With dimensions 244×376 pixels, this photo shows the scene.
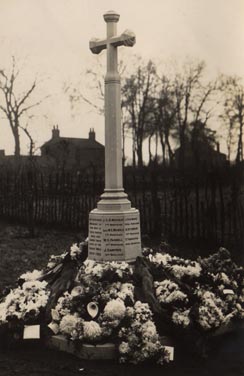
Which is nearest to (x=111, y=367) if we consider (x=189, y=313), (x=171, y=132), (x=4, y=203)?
(x=189, y=313)

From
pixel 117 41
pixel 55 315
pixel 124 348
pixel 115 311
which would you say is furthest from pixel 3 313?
pixel 117 41

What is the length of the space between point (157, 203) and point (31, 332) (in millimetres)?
4921

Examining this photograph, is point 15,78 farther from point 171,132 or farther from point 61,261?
point 61,261

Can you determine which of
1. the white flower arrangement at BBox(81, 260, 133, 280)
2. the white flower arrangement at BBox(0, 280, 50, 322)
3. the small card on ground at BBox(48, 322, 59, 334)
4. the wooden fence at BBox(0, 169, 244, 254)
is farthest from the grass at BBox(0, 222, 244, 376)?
the wooden fence at BBox(0, 169, 244, 254)

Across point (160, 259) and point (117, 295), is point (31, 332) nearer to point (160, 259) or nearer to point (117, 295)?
point (117, 295)

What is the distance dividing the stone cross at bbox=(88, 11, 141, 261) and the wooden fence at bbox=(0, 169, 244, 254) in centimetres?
276

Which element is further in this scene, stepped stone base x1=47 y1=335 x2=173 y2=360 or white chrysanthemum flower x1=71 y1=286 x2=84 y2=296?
white chrysanthemum flower x1=71 y1=286 x2=84 y2=296

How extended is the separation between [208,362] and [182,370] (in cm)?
29

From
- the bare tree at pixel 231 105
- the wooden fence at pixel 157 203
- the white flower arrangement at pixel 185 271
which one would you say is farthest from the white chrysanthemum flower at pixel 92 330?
the bare tree at pixel 231 105

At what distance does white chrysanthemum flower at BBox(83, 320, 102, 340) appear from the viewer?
14.2ft

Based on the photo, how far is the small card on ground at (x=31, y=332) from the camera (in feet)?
15.2

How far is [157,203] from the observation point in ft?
30.3

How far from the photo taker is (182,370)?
413cm

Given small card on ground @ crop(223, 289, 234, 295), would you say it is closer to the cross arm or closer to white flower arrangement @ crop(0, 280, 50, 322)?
white flower arrangement @ crop(0, 280, 50, 322)
